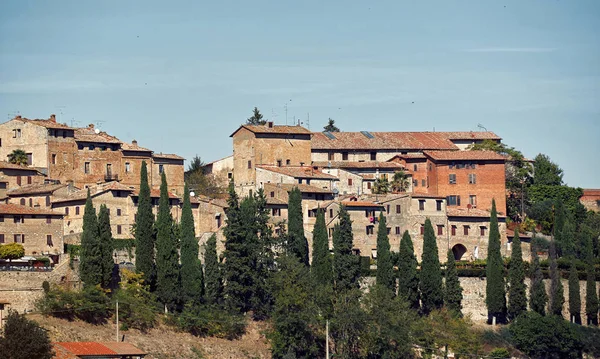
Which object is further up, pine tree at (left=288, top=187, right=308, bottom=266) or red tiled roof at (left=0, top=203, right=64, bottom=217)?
red tiled roof at (left=0, top=203, right=64, bottom=217)

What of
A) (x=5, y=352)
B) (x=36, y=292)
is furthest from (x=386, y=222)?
(x=5, y=352)

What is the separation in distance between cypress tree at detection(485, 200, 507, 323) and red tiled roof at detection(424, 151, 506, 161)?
11562 mm

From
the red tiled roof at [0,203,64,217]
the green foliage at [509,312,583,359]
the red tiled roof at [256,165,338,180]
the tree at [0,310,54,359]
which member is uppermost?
the red tiled roof at [256,165,338,180]

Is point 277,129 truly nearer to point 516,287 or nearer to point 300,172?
point 300,172

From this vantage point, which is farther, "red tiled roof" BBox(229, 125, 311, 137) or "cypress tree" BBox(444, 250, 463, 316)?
"red tiled roof" BBox(229, 125, 311, 137)

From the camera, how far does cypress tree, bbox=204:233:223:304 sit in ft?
227

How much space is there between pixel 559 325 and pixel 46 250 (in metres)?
26.0

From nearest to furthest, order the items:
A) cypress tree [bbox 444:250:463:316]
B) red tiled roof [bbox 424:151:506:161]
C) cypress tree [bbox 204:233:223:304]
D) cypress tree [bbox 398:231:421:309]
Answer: cypress tree [bbox 204:233:223:304] < cypress tree [bbox 398:231:421:309] < cypress tree [bbox 444:250:463:316] < red tiled roof [bbox 424:151:506:161]

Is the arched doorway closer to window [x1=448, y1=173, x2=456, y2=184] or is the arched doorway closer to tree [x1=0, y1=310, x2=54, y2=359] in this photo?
window [x1=448, y1=173, x2=456, y2=184]

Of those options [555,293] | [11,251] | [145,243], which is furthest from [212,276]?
[555,293]

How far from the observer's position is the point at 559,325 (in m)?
72.6

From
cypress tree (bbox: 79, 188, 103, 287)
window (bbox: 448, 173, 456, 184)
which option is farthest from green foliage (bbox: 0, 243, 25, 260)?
window (bbox: 448, 173, 456, 184)

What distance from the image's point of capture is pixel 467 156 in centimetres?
8694

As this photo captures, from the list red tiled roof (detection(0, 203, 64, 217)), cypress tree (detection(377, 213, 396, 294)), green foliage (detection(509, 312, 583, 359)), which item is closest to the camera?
red tiled roof (detection(0, 203, 64, 217))
